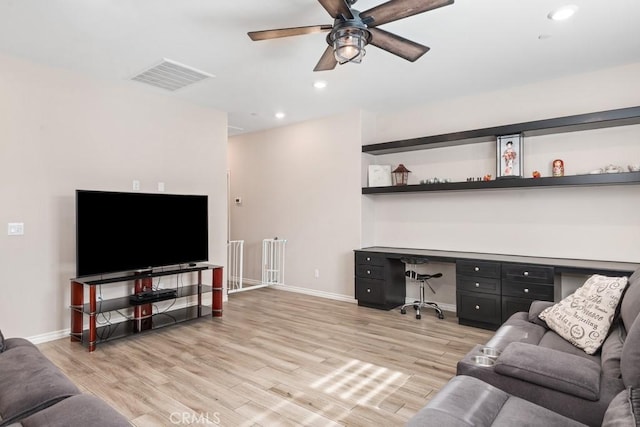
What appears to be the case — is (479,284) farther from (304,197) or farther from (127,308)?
(127,308)

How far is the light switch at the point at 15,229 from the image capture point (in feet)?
11.5

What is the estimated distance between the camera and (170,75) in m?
3.96

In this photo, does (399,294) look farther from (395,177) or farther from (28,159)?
(28,159)

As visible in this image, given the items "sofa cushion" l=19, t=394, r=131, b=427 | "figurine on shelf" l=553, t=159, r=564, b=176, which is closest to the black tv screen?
"sofa cushion" l=19, t=394, r=131, b=427

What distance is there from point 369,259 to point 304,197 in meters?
1.64

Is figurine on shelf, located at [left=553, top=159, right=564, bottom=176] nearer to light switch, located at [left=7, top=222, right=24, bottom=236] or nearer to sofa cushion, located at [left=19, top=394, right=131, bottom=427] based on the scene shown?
sofa cushion, located at [left=19, top=394, right=131, bottom=427]

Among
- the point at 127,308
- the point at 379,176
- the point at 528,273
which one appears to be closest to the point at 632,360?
the point at 528,273

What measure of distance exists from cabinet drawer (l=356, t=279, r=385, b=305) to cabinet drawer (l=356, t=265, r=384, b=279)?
0.19ft

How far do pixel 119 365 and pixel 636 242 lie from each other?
5108mm

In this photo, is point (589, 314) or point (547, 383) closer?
point (547, 383)

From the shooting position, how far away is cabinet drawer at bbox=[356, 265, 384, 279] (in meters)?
4.88

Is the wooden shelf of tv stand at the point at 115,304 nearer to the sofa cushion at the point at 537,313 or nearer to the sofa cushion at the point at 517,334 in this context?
the sofa cushion at the point at 517,334

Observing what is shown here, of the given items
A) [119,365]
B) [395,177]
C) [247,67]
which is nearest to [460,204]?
[395,177]

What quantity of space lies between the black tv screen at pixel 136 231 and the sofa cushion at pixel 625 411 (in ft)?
13.1
